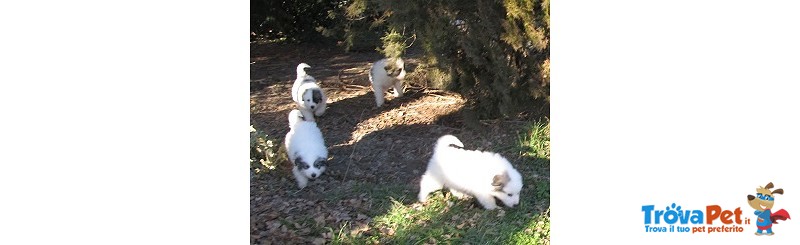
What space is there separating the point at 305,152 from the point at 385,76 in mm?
1884

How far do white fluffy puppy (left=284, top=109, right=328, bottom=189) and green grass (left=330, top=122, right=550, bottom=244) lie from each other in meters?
0.41

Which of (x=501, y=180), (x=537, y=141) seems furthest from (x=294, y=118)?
(x=501, y=180)

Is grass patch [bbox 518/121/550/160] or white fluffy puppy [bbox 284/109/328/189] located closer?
white fluffy puppy [bbox 284/109/328/189]

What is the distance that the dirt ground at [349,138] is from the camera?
5.11m

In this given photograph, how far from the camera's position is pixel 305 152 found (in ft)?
19.2

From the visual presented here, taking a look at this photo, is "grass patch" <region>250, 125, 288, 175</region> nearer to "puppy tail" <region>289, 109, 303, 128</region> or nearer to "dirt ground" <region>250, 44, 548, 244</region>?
"dirt ground" <region>250, 44, 548, 244</region>

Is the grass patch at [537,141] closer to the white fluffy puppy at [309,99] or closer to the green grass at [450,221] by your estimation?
the green grass at [450,221]

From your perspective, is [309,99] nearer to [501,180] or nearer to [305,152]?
[305,152]

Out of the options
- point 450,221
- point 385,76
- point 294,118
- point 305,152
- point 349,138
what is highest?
point 385,76

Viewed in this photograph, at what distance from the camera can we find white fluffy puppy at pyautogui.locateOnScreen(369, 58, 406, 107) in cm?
737
